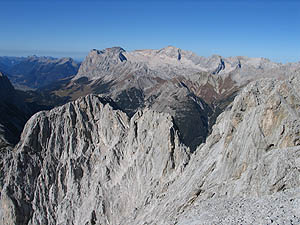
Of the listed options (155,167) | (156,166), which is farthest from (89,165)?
(156,166)

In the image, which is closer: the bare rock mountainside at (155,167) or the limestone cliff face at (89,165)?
the bare rock mountainside at (155,167)

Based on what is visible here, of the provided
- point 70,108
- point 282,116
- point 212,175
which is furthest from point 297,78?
point 70,108

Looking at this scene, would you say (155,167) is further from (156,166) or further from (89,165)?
(89,165)

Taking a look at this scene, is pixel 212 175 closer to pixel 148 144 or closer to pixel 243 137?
pixel 243 137

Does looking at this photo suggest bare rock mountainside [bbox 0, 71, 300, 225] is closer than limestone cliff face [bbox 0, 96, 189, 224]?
Yes
